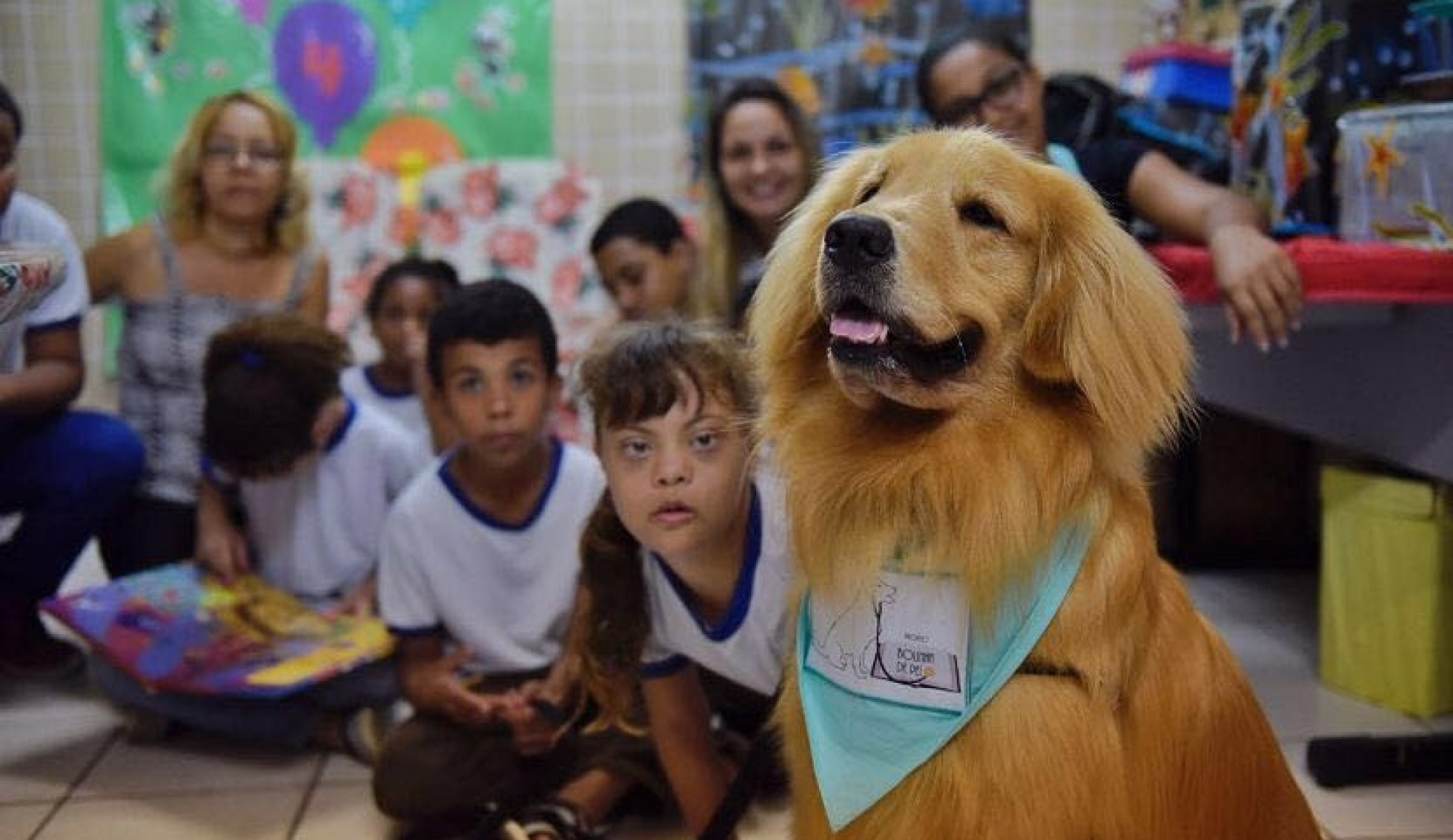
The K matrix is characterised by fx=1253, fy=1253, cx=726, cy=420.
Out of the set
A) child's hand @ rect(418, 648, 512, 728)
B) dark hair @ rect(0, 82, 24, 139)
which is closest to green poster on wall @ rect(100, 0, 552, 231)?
dark hair @ rect(0, 82, 24, 139)

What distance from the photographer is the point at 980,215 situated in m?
1.38

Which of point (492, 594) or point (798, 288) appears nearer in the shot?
point (798, 288)

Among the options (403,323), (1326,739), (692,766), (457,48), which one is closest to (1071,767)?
(692,766)

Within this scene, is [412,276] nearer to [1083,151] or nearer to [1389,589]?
[1083,151]

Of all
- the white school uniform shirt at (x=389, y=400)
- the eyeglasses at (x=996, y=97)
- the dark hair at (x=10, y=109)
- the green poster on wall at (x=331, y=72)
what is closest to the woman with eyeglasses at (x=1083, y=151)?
the eyeglasses at (x=996, y=97)

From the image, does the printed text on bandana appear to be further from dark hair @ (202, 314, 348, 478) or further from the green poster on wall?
the green poster on wall

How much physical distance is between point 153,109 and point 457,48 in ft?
3.65

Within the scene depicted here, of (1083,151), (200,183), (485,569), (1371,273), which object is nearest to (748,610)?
(485,569)

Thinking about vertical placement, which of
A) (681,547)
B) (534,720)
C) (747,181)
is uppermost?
(747,181)

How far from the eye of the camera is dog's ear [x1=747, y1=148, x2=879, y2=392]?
1443 mm

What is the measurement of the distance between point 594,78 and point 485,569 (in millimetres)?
3023

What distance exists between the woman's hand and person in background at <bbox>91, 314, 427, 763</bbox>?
160 centimetres

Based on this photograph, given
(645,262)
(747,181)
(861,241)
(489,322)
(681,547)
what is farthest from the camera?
(645,262)

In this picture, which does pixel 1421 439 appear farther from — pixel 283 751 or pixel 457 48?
pixel 457 48
